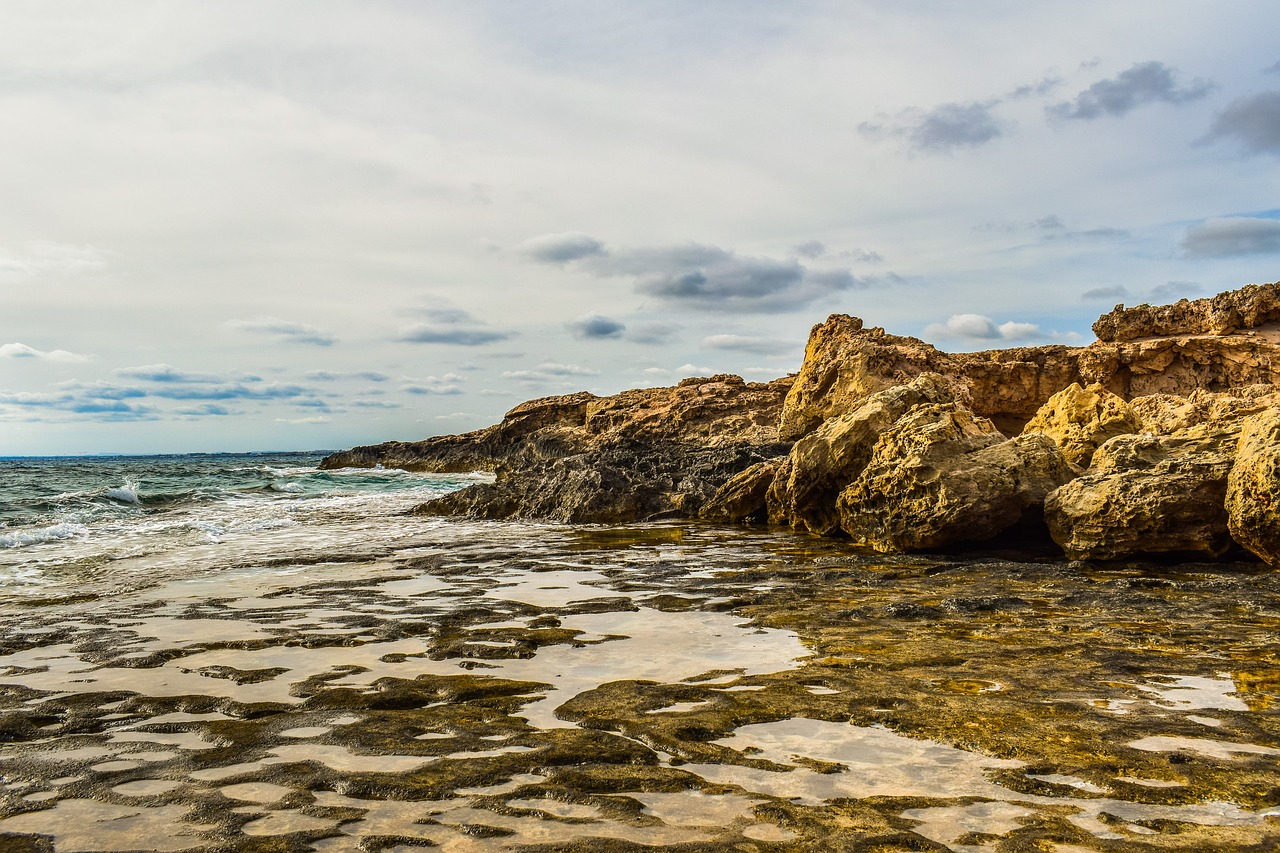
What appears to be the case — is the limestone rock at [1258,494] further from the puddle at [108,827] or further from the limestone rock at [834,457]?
the puddle at [108,827]

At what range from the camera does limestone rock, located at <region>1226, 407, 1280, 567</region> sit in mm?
6949

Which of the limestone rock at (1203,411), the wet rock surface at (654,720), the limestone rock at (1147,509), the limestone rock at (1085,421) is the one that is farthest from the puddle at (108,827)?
the limestone rock at (1085,421)

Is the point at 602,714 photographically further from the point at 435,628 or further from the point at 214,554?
the point at 214,554

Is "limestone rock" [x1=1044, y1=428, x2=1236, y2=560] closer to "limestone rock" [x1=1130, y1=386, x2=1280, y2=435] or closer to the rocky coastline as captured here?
the rocky coastline

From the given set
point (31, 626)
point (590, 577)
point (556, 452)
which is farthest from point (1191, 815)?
point (556, 452)

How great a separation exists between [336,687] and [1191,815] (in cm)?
367

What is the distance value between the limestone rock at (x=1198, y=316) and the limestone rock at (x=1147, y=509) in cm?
2273

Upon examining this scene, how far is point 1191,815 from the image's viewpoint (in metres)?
2.52

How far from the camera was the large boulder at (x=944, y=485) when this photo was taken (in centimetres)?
884

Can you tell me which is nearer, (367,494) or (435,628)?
(435,628)

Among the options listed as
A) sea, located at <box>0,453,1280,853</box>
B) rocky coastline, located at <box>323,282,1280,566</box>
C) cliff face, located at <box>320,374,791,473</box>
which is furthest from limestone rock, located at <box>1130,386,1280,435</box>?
cliff face, located at <box>320,374,791,473</box>

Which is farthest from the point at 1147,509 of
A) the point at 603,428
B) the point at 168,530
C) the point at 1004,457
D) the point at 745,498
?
the point at 603,428

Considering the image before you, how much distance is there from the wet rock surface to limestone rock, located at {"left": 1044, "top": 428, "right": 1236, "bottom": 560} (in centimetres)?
98

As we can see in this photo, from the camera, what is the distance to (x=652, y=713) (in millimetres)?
3625
